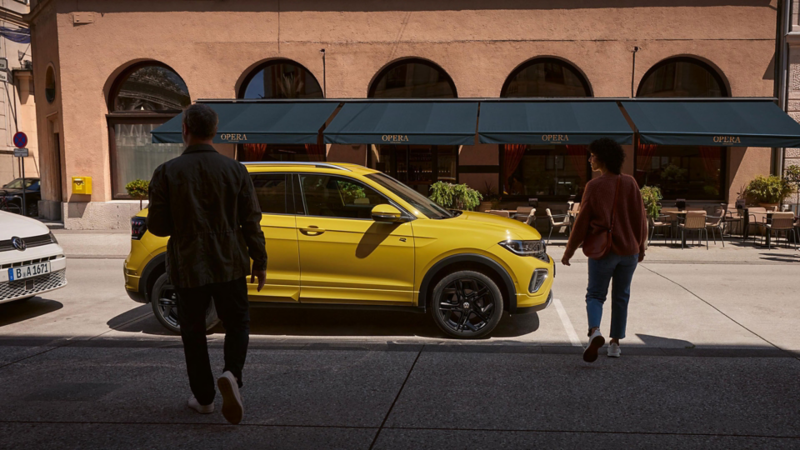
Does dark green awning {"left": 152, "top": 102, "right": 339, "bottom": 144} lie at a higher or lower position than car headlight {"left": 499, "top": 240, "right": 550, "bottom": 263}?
higher

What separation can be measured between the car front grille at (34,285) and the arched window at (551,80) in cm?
1265

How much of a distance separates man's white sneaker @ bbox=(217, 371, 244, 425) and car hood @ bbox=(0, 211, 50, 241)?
4.50m

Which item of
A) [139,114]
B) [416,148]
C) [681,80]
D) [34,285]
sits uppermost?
[681,80]

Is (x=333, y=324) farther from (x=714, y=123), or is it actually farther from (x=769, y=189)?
(x=769, y=189)

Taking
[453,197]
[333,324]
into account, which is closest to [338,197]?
[333,324]

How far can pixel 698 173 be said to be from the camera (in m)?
16.9

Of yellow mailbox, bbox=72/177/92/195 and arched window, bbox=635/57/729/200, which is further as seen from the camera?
yellow mailbox, bbox=72/177/92/195

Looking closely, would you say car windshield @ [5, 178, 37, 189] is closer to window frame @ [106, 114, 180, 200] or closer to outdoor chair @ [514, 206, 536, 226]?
window frame @ [106, 114, 180, 200]

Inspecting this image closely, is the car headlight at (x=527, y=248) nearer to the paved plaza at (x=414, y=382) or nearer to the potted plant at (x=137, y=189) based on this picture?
the paved plaza at (x=414, y=382)

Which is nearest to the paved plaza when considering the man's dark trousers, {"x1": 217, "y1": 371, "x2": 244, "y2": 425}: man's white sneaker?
{"x1": 217, "y1": 371, "x2": 244, "y2": 425}: man's white sneaker

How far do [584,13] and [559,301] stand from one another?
36.4ft

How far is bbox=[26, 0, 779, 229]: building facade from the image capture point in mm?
16573

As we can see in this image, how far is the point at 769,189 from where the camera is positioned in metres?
15.6

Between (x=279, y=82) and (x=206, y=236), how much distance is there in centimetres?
1485
